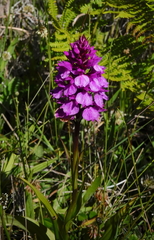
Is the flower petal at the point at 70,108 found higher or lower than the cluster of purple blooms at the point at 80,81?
lower

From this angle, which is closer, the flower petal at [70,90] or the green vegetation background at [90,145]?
the flower petal at [70,90]

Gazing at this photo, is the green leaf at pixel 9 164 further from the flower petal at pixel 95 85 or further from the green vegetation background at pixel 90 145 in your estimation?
the flower petal at pixel 95 85

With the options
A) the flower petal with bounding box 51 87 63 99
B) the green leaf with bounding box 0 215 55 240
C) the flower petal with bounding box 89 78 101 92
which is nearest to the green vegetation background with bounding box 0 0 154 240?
the green leaf with bounding box 0 215 55 240

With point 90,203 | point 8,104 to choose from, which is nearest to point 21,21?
point 8,104

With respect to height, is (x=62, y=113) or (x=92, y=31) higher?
(x=92, y=31)

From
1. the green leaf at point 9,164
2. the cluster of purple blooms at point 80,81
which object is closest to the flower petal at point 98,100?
the cluster of purple blooms at point 80,81

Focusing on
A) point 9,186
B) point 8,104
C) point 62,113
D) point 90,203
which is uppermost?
point 62,113

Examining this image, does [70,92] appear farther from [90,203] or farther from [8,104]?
[8,104]

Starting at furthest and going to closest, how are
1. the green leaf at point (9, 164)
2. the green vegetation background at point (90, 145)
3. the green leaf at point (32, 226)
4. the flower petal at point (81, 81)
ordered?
the green leaf at point (9, 164) → the green vegetation background at point (90, 145) → the green leaf at point (32, 226) → the flower petal at point (81, 81)

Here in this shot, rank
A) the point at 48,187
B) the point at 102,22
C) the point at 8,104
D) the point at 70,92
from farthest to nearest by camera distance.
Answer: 1. the point at 8,104
2. the point at 102,22
3. the point at 48,187
4. the point at 70,92

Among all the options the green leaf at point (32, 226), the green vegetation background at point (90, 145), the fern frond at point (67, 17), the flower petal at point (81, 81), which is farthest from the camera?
the fern frond at point (67, 17)

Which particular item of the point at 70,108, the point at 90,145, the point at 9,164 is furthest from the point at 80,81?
the point at 9,164
